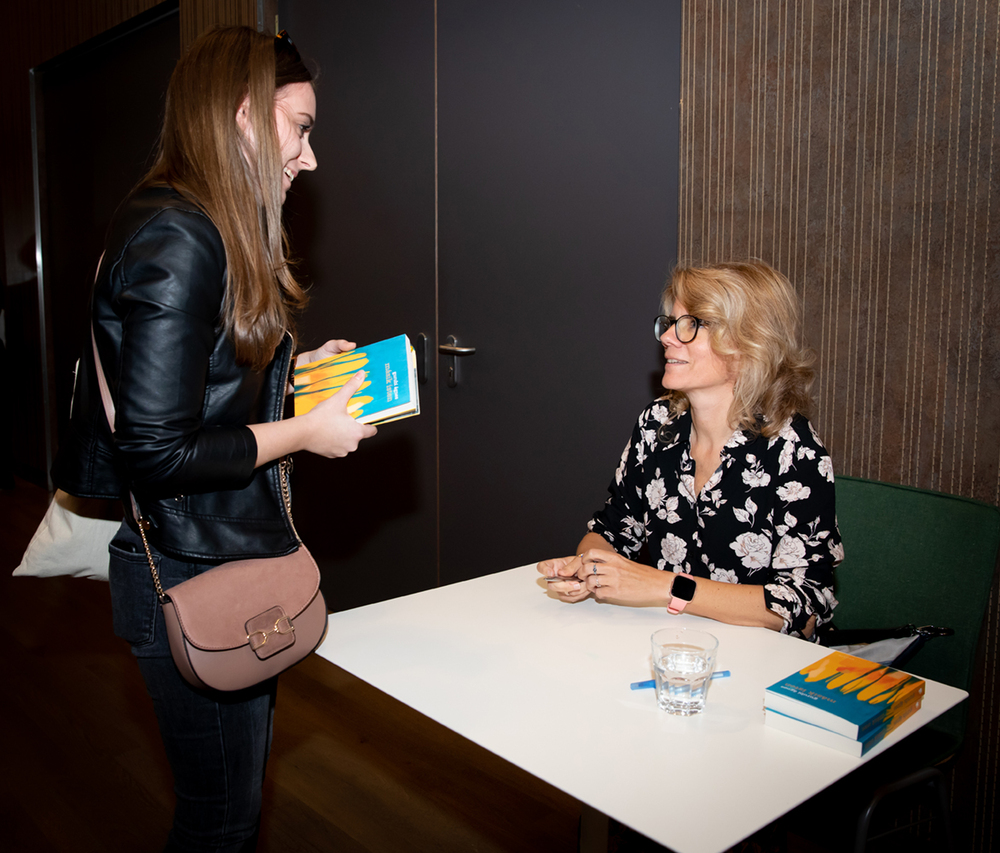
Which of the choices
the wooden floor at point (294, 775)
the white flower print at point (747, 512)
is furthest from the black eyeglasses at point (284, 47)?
the wooden floor at point (294, 775)

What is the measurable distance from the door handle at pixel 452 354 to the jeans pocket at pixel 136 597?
81.6 inches

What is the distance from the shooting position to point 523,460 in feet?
10.1

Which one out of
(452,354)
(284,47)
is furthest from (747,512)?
(452,354)

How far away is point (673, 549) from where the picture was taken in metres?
1.94

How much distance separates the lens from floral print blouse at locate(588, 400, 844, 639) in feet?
5.53

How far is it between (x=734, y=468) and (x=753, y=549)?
18 centimetres

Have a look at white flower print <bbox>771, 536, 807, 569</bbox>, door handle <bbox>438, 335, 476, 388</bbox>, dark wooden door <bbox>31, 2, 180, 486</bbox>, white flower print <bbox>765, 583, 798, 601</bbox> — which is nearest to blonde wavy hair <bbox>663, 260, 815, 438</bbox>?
white flower print <bbox>771, 536, 807, 569</bbox>

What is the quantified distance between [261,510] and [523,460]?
1.83 metres

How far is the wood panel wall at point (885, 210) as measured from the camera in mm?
1867

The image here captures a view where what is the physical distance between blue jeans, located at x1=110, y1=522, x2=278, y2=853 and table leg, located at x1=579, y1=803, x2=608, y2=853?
522 millimetres

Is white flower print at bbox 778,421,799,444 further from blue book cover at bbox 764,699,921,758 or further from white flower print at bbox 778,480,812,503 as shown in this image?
blue book cover at bbox 764,699,921,758

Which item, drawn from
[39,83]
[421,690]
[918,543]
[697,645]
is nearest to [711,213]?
[918,543]

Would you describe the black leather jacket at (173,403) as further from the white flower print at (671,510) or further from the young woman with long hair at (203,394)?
the white flower print at (671,510)

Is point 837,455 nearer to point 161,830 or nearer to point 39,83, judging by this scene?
point 161,830
